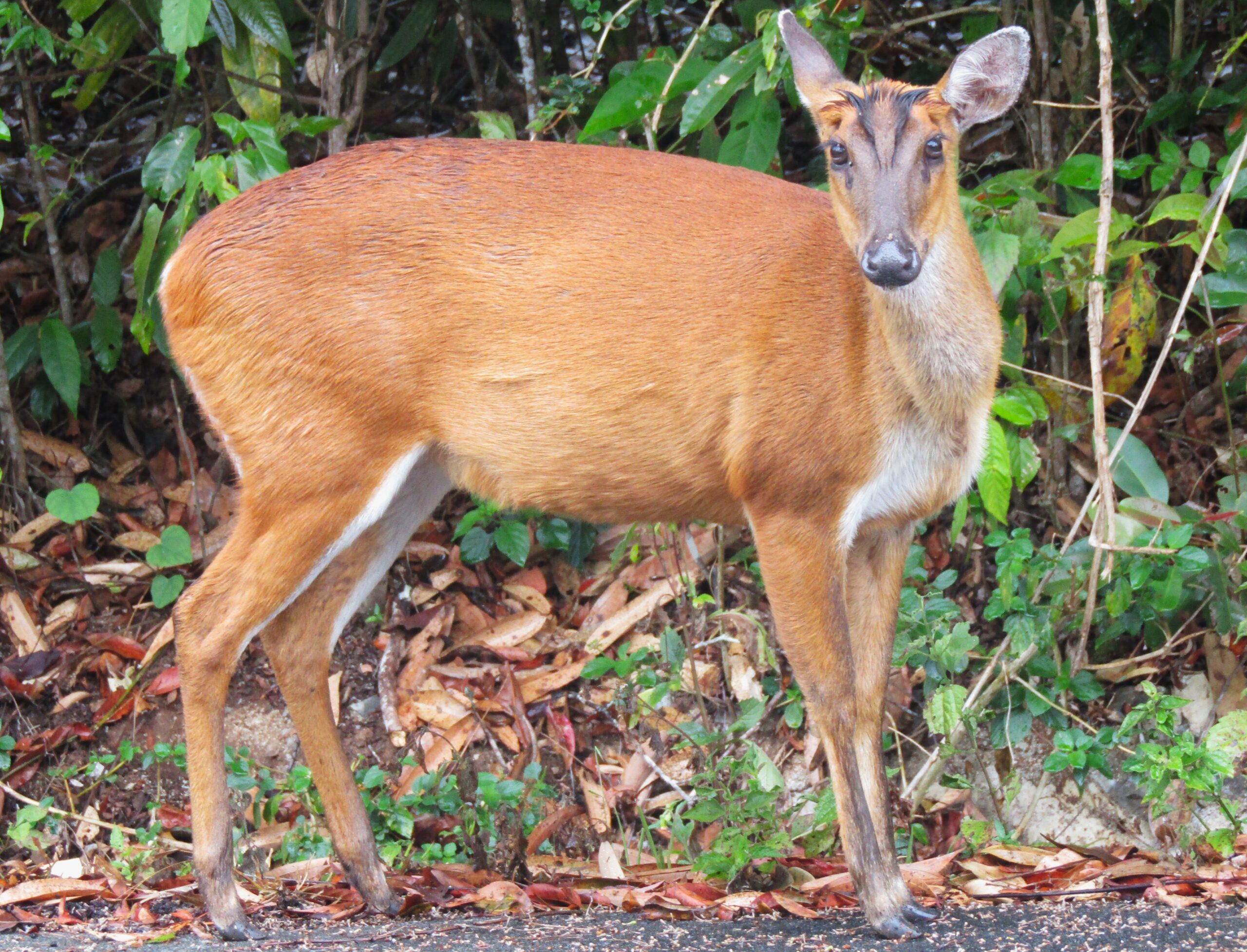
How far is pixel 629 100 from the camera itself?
17.8 ft

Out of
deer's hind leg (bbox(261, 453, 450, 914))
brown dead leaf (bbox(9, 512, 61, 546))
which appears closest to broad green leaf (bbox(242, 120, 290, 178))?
deer's hind leg (bbox(261, 453, 450, 914))

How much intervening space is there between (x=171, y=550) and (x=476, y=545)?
4.45ft

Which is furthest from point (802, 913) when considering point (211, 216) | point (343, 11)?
point (343, 11)

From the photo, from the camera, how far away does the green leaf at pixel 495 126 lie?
19.0 feet

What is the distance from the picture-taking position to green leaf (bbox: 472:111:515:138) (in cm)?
580

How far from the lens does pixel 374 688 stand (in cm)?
642

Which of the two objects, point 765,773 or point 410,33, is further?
point 410,33

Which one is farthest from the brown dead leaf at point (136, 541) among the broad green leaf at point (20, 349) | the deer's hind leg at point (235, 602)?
the deer's hind leg at point (235, 602)

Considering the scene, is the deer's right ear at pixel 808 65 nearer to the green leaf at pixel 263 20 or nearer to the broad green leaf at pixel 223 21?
the green leaf at pixel 263 20

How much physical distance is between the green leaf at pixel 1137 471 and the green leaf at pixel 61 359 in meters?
4.54

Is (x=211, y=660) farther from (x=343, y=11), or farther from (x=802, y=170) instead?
(x=802, y=170)

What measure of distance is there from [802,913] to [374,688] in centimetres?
271

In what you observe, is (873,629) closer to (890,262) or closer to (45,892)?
(890,262)

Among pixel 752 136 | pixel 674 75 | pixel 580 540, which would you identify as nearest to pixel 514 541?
pixel 580 540
